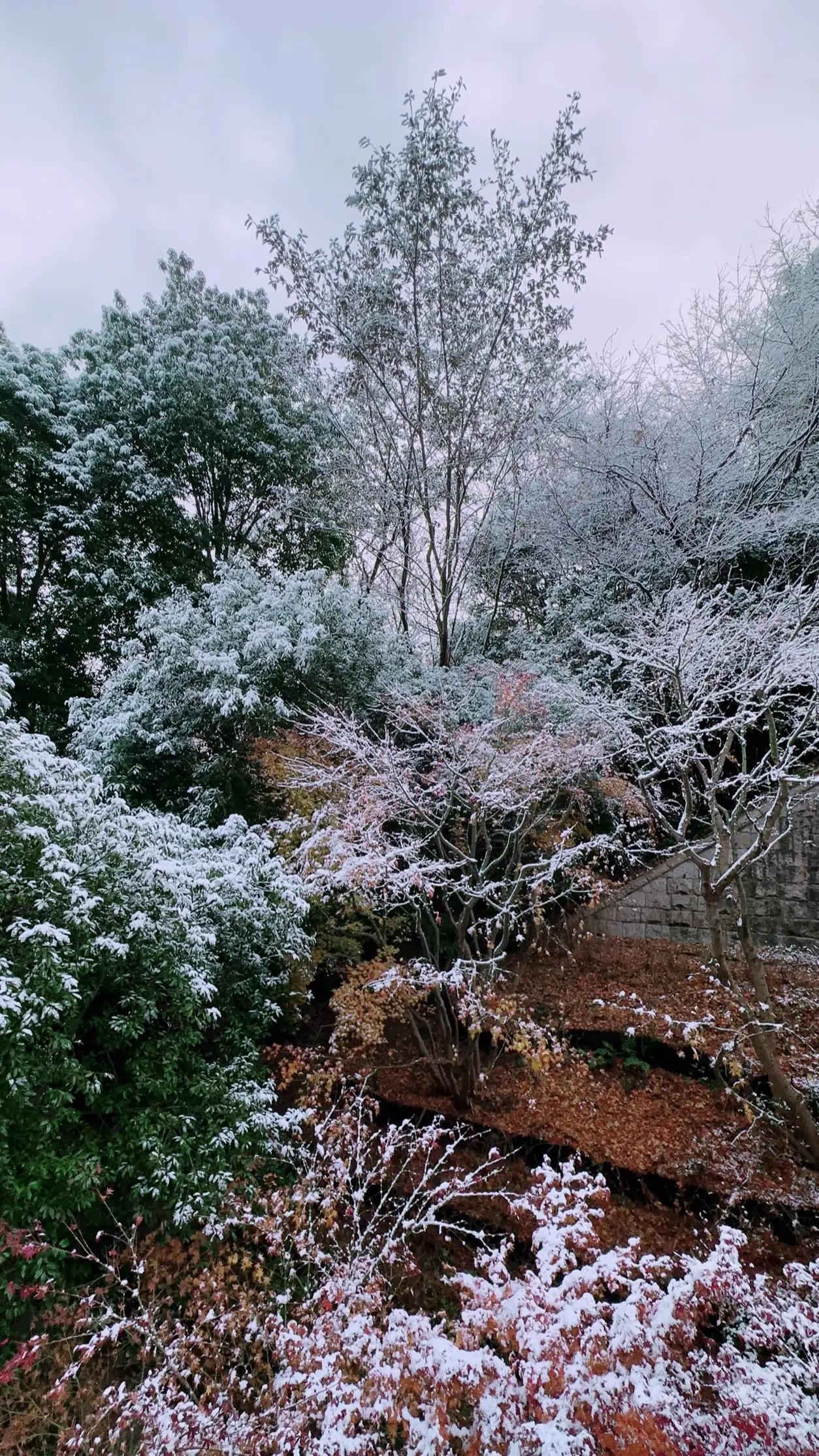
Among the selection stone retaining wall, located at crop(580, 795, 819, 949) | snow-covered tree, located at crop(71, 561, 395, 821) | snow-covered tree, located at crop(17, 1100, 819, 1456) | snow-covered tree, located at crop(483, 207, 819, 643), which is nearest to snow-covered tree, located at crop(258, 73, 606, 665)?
snow-covered tree, located at crop(483, 207, 819, 643)

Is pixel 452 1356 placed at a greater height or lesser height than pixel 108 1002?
lesser

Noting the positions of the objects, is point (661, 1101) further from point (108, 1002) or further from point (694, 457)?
point (694, 457)

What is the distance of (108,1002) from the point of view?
13.9 ft

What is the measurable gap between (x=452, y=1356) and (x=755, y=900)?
20.9ft

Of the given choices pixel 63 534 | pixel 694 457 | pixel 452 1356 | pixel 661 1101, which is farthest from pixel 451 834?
pixel 63 534

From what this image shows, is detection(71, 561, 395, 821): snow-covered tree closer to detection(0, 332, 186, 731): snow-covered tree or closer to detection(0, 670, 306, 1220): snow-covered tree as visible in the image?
detection(0, 670, 306, 1220): snow-covered tree

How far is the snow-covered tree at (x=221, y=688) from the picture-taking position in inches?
265

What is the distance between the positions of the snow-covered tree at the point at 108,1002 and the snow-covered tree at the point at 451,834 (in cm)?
106

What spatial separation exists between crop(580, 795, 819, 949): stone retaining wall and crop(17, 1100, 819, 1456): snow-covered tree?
411cm

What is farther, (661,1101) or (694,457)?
(694,457)

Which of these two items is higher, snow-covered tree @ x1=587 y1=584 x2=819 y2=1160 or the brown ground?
snow-covered tree @ x1=587 y1=584 x2=819 y2=1160

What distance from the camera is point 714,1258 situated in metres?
2.67

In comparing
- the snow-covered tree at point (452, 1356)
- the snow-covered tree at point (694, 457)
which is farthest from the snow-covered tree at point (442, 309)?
the snow-covered tree at point (452, 1356)

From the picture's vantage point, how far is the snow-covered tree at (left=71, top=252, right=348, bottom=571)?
31.0 ft
